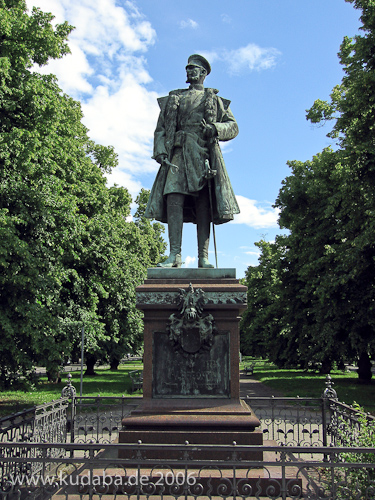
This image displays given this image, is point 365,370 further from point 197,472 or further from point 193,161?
point 197,472

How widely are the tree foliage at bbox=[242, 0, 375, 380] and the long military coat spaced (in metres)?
8.96

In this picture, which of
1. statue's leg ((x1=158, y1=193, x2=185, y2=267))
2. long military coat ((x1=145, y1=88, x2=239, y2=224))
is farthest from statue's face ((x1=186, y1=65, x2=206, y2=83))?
statue's leg ((x1=158, y1=193, x2=185, y2=267))

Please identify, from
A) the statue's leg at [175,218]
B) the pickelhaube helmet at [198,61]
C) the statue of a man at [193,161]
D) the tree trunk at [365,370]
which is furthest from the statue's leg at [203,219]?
the tree trunk at [365,370]

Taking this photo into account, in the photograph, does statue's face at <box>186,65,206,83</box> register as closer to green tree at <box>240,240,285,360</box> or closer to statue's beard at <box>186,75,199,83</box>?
statue's beard at <box>186,75,199,83</box>

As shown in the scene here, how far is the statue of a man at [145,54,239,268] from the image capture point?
714 centimetres

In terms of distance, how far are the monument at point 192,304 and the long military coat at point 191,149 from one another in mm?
15

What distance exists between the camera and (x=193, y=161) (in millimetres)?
7176

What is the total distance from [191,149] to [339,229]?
1550 centimetres

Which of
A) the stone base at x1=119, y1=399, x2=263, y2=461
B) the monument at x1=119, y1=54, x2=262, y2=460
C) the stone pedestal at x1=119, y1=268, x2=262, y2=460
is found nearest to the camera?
the stone base at x1=119, y1=399, x2=263, y2=461

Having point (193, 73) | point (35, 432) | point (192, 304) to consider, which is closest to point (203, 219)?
point (192, 304)

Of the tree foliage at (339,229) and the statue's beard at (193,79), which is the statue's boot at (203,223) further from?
the tree foliage at (339,229)

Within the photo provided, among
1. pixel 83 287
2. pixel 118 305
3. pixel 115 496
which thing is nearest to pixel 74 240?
pixel 83 287

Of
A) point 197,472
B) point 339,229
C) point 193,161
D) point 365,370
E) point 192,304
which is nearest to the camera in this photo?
point 197,472

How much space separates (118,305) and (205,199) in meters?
18.1
